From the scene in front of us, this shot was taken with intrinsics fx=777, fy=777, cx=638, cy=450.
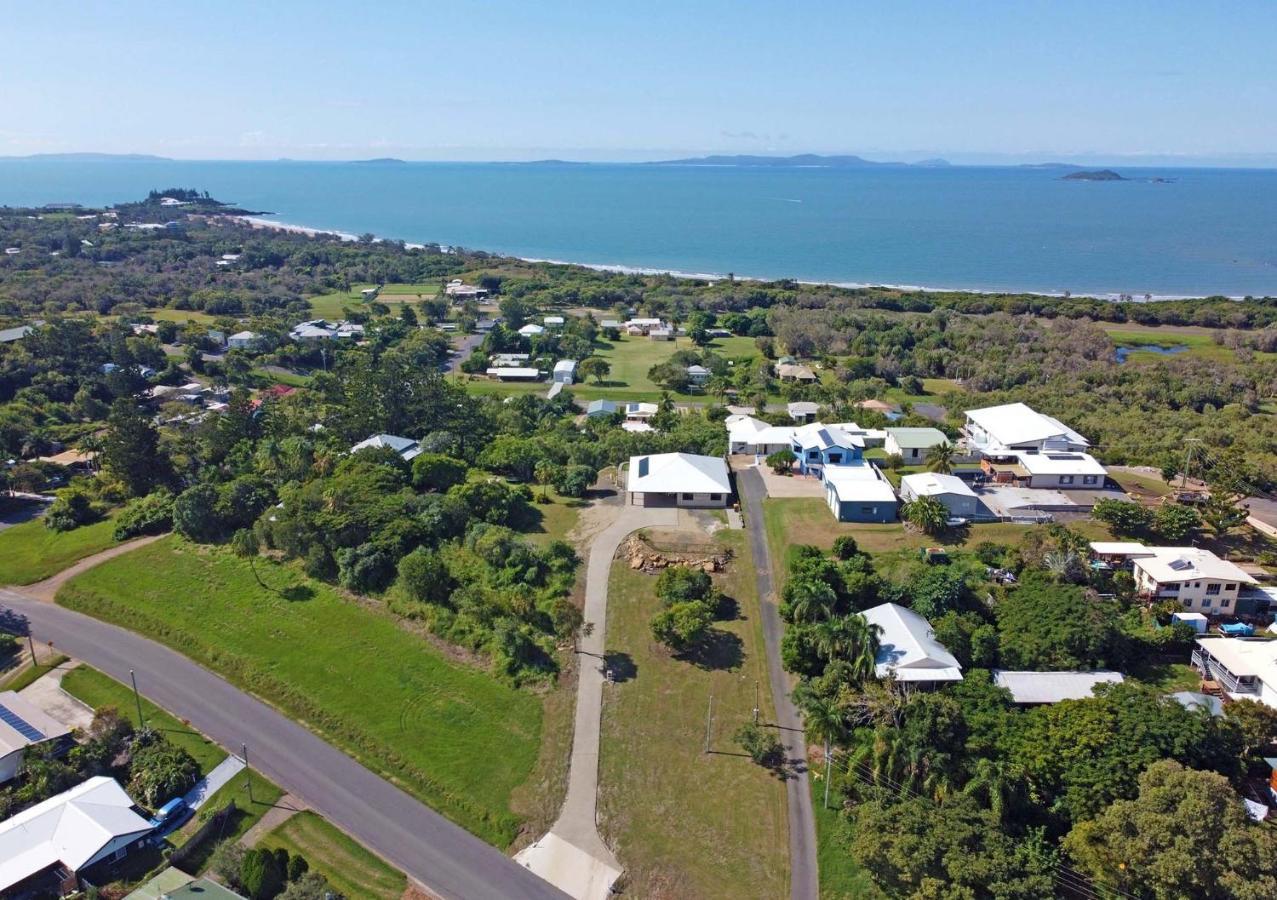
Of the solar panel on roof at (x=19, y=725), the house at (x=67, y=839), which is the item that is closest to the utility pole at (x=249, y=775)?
the house at (x=67, y=839)

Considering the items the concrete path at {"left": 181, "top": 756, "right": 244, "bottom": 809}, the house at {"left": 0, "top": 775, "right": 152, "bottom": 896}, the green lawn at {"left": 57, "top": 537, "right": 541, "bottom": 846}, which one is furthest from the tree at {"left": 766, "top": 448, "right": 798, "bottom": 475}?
the house at {"left": 0, "top": 775, "right": 152, "bottom": 896}

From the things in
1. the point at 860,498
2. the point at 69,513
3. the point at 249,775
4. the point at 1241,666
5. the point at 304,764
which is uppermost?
the point at 860,498

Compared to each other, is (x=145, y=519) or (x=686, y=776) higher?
(x=145, y=519)

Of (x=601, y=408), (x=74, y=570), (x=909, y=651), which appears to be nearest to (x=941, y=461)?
(x=909, y=651)

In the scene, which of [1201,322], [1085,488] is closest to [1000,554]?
[1085,488]

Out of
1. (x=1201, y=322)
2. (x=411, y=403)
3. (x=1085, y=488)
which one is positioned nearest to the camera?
(x=1085, y=488)

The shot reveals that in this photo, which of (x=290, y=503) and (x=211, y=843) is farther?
(x=290, y=503)

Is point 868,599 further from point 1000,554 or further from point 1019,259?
point 1019,259

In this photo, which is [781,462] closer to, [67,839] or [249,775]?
[249,775]
